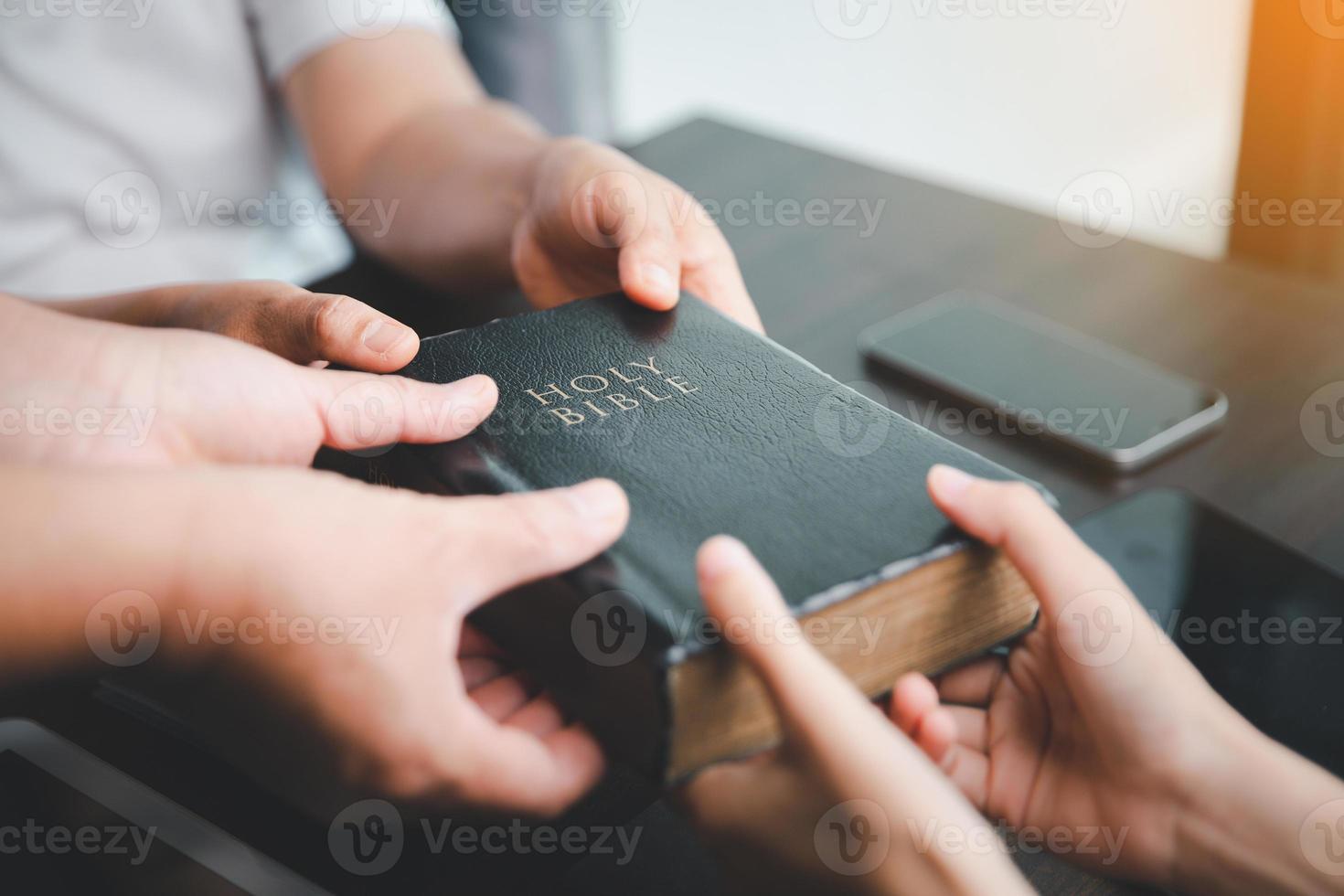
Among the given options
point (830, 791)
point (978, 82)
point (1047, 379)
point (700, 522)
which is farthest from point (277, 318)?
point (978, 82)

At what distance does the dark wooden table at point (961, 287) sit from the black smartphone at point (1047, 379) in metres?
0.02

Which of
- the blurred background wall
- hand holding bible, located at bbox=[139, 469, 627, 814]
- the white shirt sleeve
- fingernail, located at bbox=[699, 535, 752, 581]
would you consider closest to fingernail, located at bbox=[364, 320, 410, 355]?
hand holding bible, located at bbox=[139, 469, 627, 814]

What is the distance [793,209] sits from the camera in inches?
43.3

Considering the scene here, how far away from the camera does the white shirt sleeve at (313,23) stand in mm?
1105

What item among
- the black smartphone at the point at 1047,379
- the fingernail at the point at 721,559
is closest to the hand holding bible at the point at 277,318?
the fingernail at the point at 721,559

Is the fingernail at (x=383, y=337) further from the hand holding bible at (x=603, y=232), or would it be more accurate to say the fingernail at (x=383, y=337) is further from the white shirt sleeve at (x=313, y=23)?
the white shirt sleeve at (x=313, y=23)

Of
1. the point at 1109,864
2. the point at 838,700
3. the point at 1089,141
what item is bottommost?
the point at 1089,141

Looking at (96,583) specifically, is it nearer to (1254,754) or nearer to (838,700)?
(838,700)

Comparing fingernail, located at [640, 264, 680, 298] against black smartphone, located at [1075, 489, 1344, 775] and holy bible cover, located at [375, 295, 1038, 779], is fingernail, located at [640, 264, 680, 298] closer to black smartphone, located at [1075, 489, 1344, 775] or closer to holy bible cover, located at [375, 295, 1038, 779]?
holy bible cover, located at [375, 295, 1038, 779]

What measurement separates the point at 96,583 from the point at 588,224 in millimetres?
476

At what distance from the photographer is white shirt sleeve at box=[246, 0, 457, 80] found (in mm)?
1105

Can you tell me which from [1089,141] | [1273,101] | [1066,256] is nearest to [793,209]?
[1066,256]

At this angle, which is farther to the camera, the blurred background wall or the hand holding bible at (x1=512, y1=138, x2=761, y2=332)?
the blurred background wall

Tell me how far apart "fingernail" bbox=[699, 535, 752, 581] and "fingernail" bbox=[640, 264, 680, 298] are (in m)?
0.27
